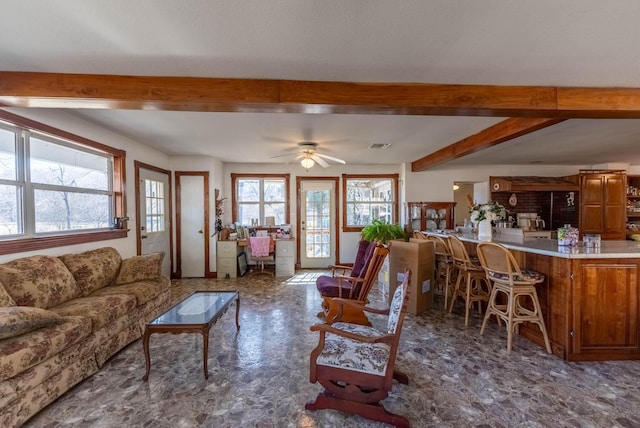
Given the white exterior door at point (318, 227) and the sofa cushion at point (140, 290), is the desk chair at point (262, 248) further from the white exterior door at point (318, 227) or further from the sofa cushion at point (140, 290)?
the sofa cushion at point (140, 290)

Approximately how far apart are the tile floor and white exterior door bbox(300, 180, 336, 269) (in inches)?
126

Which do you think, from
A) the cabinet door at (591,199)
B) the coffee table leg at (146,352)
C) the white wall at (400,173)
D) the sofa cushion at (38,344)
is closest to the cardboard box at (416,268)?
the white wall at (400,173)

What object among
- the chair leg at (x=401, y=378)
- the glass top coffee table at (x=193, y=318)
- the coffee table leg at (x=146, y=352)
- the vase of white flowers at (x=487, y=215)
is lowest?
the chair leg at (x=401, y=378)

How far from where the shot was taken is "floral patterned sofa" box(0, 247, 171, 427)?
5.60 ft

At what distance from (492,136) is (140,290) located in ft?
14.6

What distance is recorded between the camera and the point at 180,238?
5309 mm

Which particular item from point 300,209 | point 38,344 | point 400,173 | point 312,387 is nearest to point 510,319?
point 312,387

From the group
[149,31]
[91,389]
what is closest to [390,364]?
[91,389]

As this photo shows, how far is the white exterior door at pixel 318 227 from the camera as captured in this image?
6.19m

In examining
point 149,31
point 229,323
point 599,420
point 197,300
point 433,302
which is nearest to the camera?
point 149,31

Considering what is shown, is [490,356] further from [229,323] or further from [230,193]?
[230,193]

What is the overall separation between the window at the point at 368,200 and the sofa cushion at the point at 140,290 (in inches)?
154

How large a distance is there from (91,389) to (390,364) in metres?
2.21

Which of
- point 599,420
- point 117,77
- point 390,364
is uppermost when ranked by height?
point 117,77
